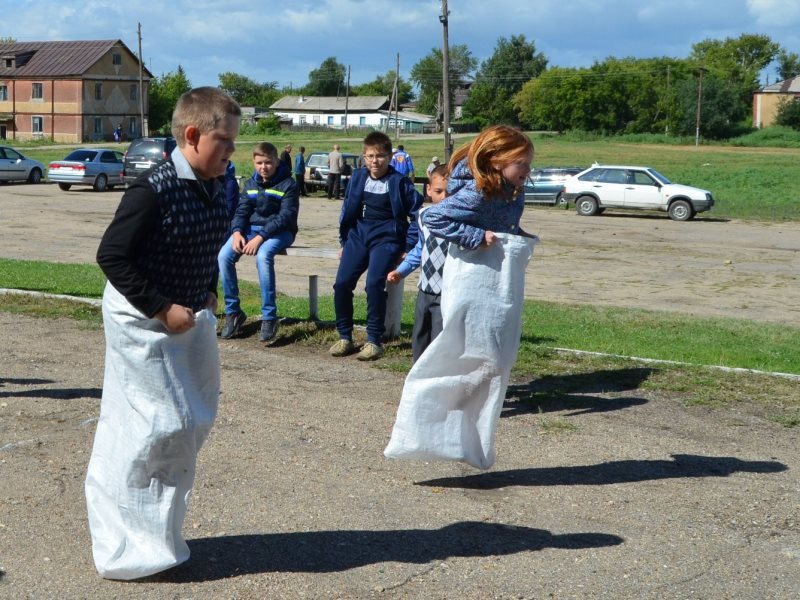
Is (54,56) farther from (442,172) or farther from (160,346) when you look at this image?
(160,346)

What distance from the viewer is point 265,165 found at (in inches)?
378

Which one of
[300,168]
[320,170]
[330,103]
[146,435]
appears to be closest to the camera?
[146,435]

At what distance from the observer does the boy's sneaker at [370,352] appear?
8.98m

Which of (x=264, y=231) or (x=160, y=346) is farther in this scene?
(x=264, y=231)

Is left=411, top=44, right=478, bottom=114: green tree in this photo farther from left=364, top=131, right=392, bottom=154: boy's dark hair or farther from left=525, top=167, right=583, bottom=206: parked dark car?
left=364, top=131, right=392, bottom=154: boy's dark hair

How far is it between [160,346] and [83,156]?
124 feet

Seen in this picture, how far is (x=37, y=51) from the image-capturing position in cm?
9725

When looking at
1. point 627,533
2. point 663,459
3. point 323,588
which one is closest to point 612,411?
point 663,459

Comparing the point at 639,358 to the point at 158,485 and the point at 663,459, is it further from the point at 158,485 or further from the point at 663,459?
the point at 158,485

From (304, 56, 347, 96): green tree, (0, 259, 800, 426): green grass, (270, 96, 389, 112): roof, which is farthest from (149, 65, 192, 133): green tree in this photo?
(0, 259, 800, 426): green grass

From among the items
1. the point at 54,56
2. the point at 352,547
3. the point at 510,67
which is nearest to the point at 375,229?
the point at 352,547

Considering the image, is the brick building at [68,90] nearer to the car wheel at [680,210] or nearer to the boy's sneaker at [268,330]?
the car wheel at [680,210]

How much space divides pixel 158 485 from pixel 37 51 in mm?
100649

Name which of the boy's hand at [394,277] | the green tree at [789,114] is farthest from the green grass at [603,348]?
the green tree at [789,114]
